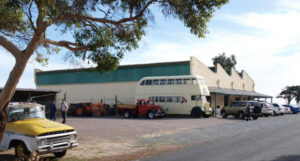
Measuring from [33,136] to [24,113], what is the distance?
1.80 m

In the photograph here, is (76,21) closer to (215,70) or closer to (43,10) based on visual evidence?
(43,10)

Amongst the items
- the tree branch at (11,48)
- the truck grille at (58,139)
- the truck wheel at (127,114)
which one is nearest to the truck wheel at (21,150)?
the truck grille at (58,139)

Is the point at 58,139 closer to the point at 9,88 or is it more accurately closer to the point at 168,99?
the point at 9,88

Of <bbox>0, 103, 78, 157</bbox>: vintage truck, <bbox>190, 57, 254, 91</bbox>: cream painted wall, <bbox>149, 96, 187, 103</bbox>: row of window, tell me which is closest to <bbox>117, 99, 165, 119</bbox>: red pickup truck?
<bbox>149, 96, 187, 103</bbox>: row of window

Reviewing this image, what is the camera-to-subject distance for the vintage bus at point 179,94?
30.8m

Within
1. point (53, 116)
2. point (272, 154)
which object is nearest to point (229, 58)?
point (53, 116)

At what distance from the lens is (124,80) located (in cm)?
3941

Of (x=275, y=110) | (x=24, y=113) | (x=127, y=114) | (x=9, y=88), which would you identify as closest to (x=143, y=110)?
(x=127, y=114)

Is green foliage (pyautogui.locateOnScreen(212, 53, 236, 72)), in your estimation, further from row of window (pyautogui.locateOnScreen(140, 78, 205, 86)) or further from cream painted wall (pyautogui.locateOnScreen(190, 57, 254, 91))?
row of window (pyautogui.locateOnScreen(140, 78, 205, 86))

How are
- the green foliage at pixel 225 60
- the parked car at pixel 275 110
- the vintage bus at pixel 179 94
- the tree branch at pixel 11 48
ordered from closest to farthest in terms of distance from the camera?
the tree branch at pixel 11 48
the vintage bus at pixel 179 94
the parked car at pixel 275 110
the green foliage at pixel 225 60

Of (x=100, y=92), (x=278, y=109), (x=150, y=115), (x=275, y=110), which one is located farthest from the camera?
(x=100, y=92)

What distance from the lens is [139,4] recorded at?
10336 millimetres

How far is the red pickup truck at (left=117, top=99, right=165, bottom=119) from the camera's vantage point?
29777 mm

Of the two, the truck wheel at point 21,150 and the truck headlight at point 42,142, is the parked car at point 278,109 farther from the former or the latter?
the truck wheel at point 21,150
